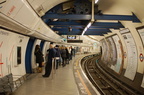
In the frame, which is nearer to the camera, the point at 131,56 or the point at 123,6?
the point at 123,6

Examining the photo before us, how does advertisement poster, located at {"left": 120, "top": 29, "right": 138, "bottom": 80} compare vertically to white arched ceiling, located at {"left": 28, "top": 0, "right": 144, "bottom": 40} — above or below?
below

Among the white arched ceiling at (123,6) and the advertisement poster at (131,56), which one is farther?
the advertisement poster at (131,56)

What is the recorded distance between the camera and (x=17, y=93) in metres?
4.99

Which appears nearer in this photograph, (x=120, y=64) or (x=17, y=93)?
(x=17, y=93)

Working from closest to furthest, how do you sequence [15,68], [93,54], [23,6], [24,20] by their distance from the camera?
[23,6], [24,20], [15,68], [93,54]

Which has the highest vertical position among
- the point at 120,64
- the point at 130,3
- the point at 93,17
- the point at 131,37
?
the point at 130,3

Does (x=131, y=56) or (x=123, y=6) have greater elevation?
(x=123, y=6)

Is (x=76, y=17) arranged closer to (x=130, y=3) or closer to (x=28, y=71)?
(x=130, y=3)

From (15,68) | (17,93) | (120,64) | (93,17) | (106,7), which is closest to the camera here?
(17,93)

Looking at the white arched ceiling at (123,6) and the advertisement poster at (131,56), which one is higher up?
the white arched ceiling at (123,6)

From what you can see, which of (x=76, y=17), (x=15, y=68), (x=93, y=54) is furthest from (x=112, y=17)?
(x=93, y=54)

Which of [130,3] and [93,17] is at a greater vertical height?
[130,3]

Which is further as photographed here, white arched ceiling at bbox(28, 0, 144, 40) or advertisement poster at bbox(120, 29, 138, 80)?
advertisement poster at bbox(120, 29, 138, 80)

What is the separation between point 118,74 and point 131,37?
155 inches
